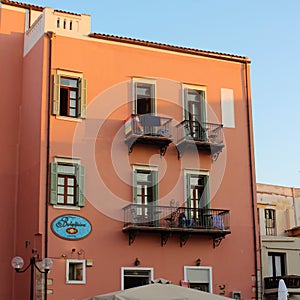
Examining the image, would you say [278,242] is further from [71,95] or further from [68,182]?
[71,95]

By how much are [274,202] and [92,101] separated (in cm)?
1594

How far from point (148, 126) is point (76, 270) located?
598cm

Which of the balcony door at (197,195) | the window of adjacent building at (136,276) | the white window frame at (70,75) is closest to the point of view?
the window of adjacent building at (136,276)

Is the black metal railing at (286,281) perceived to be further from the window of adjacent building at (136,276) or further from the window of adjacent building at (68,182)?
the window of adjacent building at (68,182)

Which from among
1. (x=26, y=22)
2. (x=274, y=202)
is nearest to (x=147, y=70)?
(x=26, y=22)

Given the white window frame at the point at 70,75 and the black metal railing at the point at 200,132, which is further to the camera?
the black metal railing at the point at 200,132

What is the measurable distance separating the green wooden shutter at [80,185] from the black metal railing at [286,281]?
850cm

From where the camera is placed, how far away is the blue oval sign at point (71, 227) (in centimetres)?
2406

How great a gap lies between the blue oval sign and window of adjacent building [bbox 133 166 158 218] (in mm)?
2208

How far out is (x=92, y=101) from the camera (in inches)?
1021

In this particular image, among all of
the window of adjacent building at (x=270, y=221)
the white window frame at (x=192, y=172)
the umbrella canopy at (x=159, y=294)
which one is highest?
the white window frame at (x=192, y=172)

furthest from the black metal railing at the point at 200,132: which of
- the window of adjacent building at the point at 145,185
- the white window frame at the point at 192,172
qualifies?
the window of adjacent building at the point at 145,185

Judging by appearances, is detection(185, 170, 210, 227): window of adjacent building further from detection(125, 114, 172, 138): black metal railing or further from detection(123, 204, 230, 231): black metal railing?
detection(125, 114, 172, 138): black metal railing

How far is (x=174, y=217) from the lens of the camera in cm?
2566
